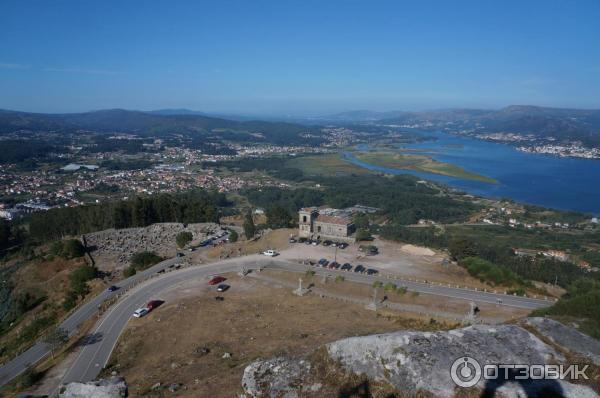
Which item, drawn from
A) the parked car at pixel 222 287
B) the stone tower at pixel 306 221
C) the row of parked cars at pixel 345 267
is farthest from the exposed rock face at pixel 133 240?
the row of parked cars at pixel 345 267

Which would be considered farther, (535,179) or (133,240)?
(535,179)

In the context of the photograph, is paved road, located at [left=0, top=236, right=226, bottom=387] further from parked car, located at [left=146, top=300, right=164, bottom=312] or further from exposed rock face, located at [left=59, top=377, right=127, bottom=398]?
exposed rock face, located at [left=59, top=377, right=127, bottom=398]

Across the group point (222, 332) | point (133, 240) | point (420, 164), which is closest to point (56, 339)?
point (222, 332)

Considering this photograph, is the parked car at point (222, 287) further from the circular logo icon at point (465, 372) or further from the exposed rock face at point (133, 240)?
the circular logo icon at point (465, 372)

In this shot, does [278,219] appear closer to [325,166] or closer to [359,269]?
[359,269]

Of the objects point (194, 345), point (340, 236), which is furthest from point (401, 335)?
point (340, 236)
